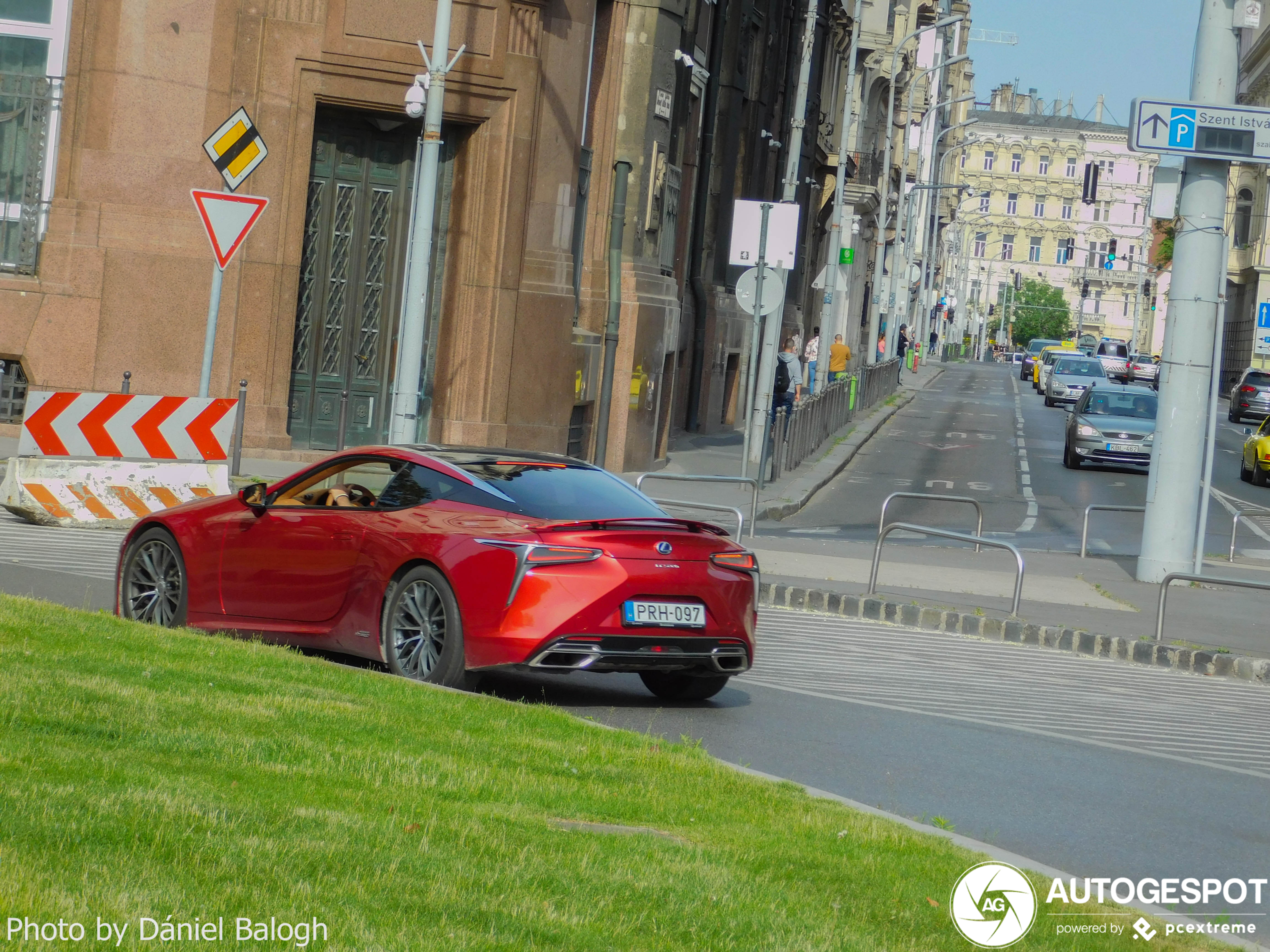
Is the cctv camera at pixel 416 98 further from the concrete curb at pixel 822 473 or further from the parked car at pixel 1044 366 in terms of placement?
the parked car at pixel 1044 366

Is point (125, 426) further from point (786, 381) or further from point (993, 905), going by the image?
point (786, 381)

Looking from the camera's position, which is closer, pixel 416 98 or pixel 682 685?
pixel 682 685

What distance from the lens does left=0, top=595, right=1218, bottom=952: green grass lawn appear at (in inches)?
176

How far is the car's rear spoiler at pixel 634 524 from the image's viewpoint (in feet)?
29.8

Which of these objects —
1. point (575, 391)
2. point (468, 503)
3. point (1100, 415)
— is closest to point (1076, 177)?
point (1100, 415)

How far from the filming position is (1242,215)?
4220 inches

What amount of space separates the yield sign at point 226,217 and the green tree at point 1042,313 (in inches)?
6010

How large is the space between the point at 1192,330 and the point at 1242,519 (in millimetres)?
10156

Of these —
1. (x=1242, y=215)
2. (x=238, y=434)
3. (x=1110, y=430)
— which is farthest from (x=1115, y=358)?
(x=238, y=434)

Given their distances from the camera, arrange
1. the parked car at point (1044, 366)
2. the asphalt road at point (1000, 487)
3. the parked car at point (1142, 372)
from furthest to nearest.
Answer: the parked car at point (1142, 372) → the parked car at point (1044, 366) → the asphalt road at point (1000, 487)

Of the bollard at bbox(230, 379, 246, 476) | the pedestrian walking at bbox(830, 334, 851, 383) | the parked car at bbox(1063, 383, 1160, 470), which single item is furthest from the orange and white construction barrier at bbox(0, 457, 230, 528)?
the pedestrian walking at bbox(830, 334, 851, 383)

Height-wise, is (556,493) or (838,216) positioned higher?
(838,216)

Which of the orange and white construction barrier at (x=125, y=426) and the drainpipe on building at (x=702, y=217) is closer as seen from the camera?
the orange and white construction barrier at (x=125, y=426)

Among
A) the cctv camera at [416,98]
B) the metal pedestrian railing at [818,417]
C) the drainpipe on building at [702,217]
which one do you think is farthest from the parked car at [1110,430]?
the cctv camera at [416,98]
